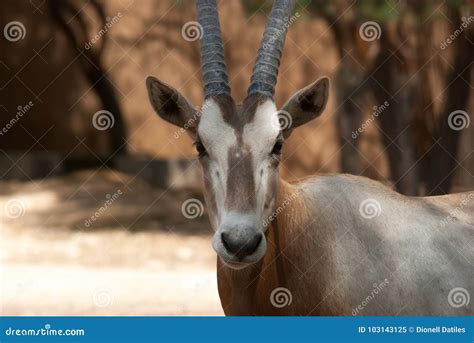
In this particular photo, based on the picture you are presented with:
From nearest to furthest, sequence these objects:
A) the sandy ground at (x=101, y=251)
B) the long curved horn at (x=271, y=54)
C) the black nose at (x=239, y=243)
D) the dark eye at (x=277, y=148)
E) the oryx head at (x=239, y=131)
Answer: the black nose at (x=239, y=243)
the oryx head at (x=239, y=131)
the dark eye at (x=277, y=148)
the long curved horn at (x=271, y=54)
the sandy ground at (x=101, y=251)

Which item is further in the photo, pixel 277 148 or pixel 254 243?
pixel 277 148

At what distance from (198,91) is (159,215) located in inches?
128

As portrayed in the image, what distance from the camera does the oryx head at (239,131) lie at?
4.99m

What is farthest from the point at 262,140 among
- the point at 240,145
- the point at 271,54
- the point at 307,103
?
the point at 271,54

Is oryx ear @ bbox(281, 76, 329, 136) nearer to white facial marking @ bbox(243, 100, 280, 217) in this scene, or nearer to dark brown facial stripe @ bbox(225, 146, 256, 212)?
white facial marking @ bbox(243, 100, 280, 217)

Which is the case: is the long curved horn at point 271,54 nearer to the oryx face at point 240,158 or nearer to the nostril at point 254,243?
the oryx face at point 240,158

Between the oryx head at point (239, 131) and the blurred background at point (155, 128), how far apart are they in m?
4.40

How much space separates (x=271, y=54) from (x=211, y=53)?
1.23 ft

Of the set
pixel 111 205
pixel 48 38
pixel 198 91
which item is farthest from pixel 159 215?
pixel 48 38

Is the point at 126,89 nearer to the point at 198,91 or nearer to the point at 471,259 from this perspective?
the point at 198,91

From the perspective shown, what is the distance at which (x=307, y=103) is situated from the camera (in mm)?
5820

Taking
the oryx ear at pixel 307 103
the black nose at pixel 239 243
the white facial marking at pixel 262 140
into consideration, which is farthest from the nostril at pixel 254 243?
the oryx ear at pixel 307 103

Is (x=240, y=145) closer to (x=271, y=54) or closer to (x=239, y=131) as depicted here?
(x=239, y=131)

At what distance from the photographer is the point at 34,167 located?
18984 millimetres
